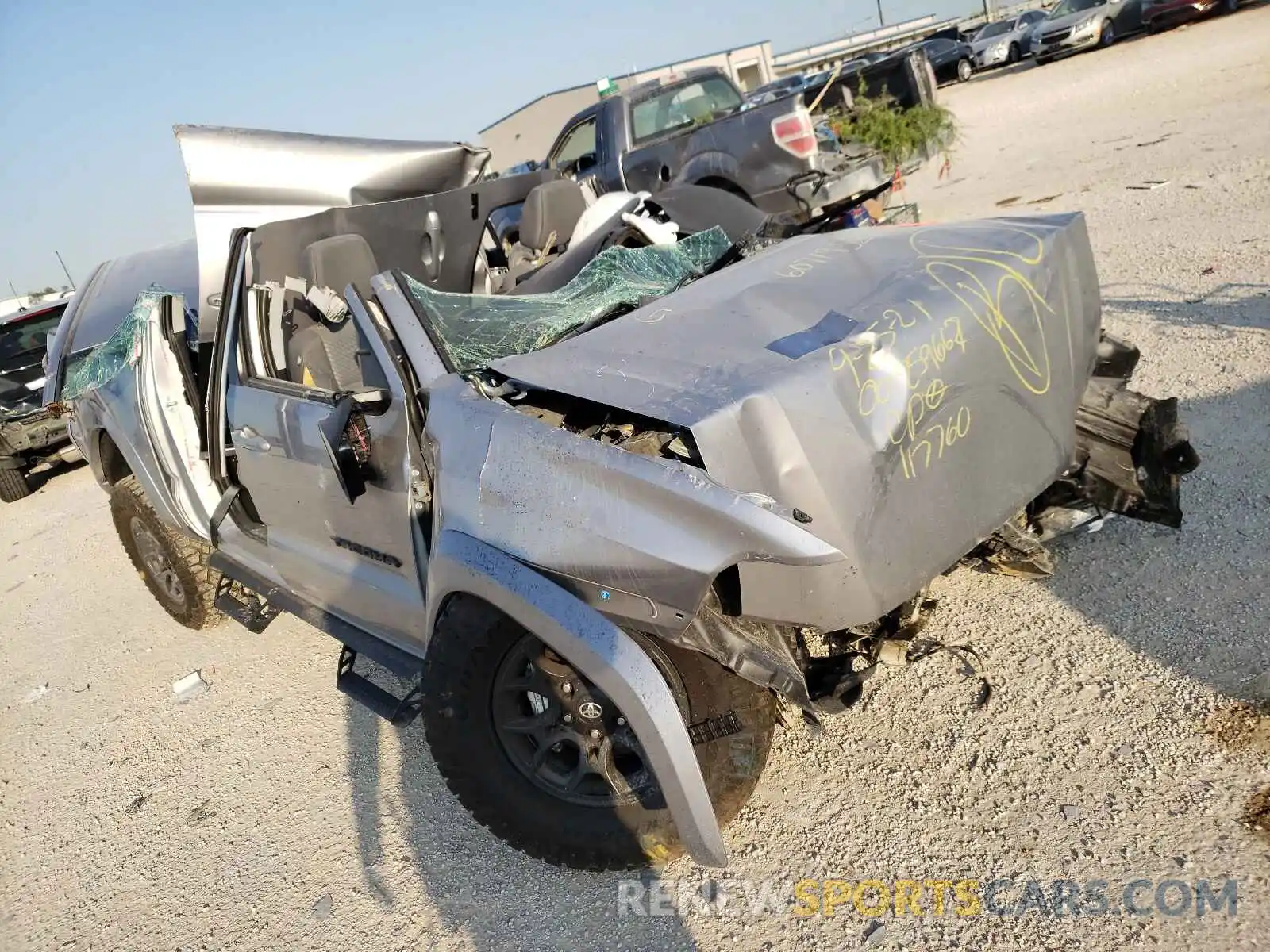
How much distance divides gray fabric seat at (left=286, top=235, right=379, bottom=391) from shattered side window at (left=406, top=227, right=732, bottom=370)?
457 millimetres

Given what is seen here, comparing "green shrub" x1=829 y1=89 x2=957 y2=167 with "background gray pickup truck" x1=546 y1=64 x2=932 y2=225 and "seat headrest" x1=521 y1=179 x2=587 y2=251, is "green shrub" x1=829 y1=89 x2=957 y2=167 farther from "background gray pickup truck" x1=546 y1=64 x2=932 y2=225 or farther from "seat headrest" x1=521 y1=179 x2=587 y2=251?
"seat headrest" x1=521 y1=179 x2=587 y2=251

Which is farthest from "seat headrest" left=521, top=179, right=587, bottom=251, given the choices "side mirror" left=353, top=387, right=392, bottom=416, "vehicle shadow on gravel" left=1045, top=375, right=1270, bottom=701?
"vehicle shadow on gravel" left=1045, top=375, right=1270, bottom=701

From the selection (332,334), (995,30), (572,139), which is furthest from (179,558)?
(995,30)

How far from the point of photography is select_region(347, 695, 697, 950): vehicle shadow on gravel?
236 cm

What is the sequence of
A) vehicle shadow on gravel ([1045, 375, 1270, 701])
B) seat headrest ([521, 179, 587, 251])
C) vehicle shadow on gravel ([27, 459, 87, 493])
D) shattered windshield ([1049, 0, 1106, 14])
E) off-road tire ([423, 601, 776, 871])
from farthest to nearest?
shattered windshield ([1049, 0, 1106, 14]) < vehicle shadow on gravel ([27, 459, 87, 493]) < seat headrest ([521, 179, 587, 251]) < vehicle shadow on gravel ([1045, 375, 1270, 701]) < off-road tire ([423, 601, 776, 871])

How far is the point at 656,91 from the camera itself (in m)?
9.30

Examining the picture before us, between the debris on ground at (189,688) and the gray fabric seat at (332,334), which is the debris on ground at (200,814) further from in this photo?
the gray fabric seat at (332,334)

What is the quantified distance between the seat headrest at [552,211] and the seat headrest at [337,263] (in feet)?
4.12

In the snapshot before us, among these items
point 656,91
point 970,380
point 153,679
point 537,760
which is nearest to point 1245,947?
point 970,380

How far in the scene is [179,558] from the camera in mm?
4629

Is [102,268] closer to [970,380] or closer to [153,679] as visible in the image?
[153,679]

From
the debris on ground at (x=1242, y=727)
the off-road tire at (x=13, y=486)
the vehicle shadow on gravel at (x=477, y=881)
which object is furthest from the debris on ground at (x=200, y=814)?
the off-road tire at (x=13, y=486)

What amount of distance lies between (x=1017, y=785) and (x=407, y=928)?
180 cm

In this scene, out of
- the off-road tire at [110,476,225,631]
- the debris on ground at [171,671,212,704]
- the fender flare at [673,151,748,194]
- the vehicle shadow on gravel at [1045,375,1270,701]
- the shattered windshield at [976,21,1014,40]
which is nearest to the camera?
the vehicle shadow on gravel at [1045,375,1270,701]
